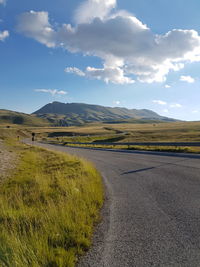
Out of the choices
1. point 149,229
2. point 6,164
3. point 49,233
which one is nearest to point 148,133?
point 6,164

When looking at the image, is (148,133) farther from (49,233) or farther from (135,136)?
(49,233)

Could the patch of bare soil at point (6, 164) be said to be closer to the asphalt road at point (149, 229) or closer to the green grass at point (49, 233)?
the green grass at point (49, 233)

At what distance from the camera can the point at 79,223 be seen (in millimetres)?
3357

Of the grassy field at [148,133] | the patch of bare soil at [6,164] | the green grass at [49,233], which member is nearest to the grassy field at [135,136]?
the grassy field at [148,133]

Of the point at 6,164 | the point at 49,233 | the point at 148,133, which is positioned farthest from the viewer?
the point at 148,133

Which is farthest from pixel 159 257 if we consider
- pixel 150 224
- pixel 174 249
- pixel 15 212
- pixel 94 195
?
pixel 15 212

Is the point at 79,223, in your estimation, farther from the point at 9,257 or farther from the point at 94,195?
the point at 94,195

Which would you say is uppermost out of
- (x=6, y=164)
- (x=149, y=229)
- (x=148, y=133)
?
(x=148, y=133)

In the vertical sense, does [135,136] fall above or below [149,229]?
above

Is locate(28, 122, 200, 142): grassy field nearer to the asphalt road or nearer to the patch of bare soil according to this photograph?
the patch of bare soil

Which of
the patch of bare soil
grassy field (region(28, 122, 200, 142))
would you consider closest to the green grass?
the patch of bare soil

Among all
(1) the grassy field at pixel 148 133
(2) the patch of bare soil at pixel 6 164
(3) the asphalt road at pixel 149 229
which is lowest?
(2) the patch of bare soil at pixel 6 164

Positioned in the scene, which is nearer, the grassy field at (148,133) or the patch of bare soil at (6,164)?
the patch of bare soil at (6,164)

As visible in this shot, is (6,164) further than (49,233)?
Yes
